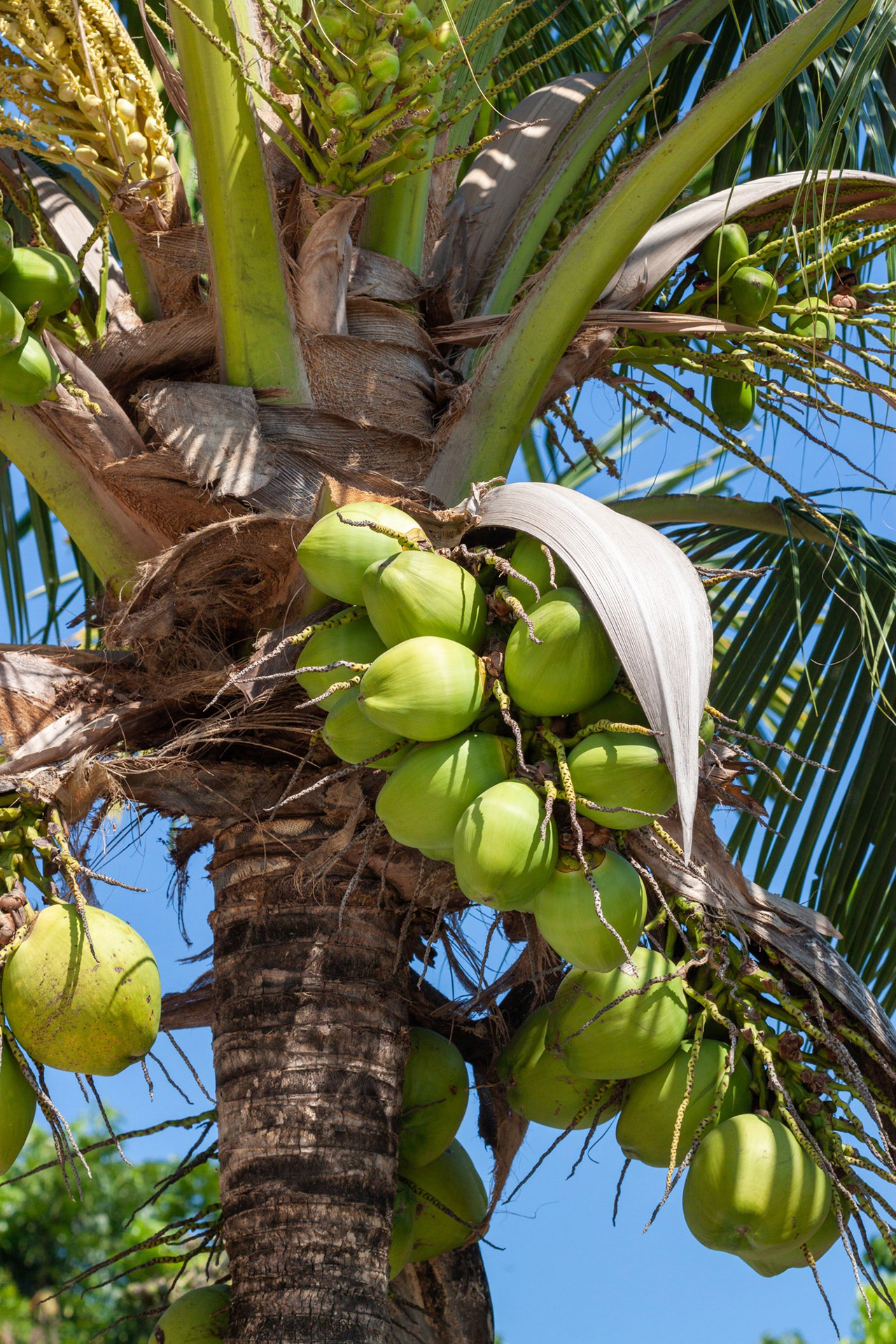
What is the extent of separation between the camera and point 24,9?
1973 mm

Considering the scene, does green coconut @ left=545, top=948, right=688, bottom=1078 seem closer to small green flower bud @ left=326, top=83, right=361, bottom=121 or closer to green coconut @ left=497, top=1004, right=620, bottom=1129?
green coconut @ left=497, top=1004, right=620, bottom=1129

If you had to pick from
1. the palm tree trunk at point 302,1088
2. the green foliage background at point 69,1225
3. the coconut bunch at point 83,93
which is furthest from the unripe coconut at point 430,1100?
the green foliage background at point 69,1225

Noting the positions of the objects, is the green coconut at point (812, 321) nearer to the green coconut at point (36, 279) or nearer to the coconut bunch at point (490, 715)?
the coconut bunch at point (490, 715)

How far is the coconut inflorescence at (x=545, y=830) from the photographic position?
1.37m

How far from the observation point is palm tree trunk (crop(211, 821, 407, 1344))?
5.42 ft

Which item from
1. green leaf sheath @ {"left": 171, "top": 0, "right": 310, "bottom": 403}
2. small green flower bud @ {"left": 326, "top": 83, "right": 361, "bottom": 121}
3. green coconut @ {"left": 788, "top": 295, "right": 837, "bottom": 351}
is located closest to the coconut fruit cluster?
green leaf sheath @ {"left": 171, "top": 0, "right": 310, "bottom": 403}

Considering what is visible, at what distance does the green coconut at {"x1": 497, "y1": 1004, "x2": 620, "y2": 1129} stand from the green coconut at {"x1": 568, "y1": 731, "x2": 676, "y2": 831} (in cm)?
59

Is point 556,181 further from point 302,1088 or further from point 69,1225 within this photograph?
point 69,1225

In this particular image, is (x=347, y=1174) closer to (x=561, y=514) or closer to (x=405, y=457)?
(x=561, y=514)

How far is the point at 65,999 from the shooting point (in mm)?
1463

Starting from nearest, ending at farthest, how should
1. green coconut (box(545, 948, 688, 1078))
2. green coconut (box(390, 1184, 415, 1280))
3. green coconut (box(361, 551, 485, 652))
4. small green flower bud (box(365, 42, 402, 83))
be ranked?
green coconut (box(361, 551, 485, 652))
green coconut (box(545, 948, 688, 1078))
small green flower bud (box(365, 42, 402, 83))
green coconut (box(390, 1184, 415, 1280))

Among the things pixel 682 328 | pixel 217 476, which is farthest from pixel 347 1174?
pixel 682 328

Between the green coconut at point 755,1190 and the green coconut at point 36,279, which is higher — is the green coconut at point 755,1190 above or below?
below

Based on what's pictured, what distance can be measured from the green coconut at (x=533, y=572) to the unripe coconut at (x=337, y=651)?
20cm
